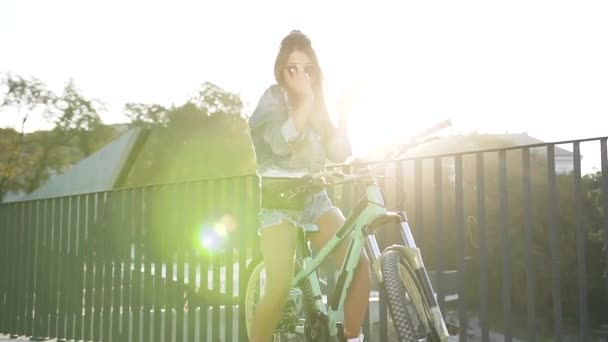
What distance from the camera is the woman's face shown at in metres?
3.40

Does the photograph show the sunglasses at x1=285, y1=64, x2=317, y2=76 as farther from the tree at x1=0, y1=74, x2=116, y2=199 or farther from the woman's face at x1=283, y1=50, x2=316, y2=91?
the tree at x1=0, y1=74, x2=116, y2=199

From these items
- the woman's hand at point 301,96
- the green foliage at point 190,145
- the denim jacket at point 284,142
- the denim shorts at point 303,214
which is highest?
the green foliage at point 190,145

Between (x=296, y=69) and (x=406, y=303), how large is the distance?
4.00ft

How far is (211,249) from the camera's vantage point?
6082 mm

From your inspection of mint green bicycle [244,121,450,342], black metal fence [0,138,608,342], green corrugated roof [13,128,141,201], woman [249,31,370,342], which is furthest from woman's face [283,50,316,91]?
green corrugated roof [13,128,141,201]

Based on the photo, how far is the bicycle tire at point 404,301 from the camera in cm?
294

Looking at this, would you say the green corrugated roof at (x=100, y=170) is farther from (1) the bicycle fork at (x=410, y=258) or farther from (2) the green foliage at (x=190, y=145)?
(1) the bicycle fork at (x=410, y=258)

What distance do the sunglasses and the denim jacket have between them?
102 millimetres

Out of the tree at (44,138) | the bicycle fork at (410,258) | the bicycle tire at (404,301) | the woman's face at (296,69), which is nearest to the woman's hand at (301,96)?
the woman's face at (296,69)

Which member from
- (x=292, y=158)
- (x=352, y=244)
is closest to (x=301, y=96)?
(x=292, y=158)

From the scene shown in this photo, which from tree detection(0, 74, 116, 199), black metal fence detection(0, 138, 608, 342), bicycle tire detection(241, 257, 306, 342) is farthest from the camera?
tree detection(0, 74, 116, 199)

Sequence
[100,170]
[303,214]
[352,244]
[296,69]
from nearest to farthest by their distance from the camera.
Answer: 1. [352,244]
2. [296,69]
3. [303,214]
4. [100,170]

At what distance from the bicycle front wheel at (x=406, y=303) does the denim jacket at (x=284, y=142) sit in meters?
0.69

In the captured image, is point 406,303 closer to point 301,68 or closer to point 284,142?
point 284,142
